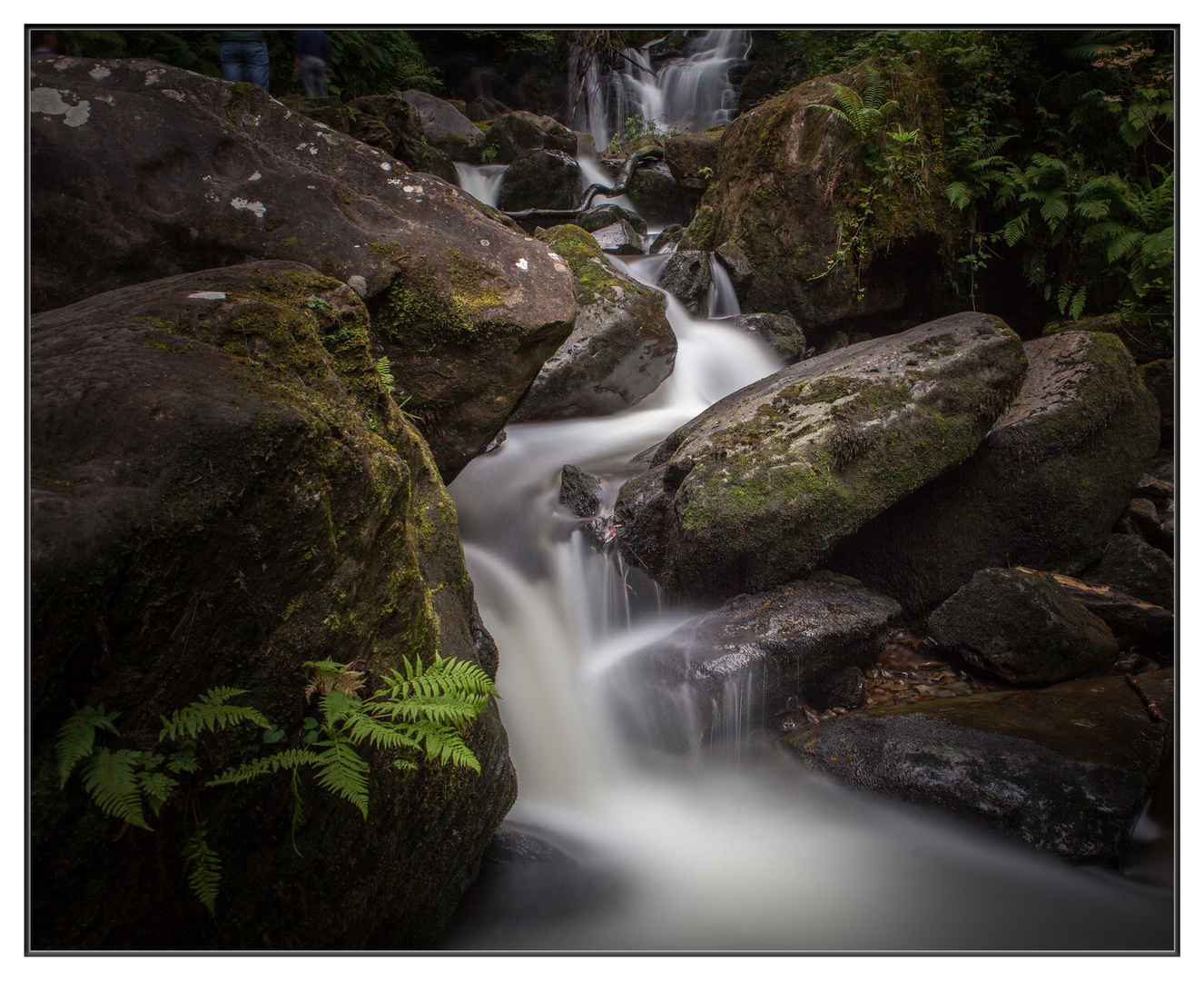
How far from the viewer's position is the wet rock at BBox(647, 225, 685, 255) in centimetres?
1020

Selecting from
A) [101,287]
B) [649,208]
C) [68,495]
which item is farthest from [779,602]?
[649,208]

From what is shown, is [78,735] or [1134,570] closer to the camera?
[78,735]

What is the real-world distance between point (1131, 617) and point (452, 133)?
11610mm

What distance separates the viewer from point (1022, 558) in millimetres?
4469

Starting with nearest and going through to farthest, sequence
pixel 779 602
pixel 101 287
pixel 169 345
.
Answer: pixel 169 345, pixel 101 287, pixel 779 602

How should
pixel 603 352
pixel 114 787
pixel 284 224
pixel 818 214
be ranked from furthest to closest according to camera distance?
pixel 818 214, pixel 603 352, pixel 284 224, pixel 114 787

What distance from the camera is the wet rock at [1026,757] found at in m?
2.58

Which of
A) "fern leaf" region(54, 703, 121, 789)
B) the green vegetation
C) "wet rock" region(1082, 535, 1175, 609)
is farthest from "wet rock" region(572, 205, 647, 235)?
"fern leaf" region(54, 703, 121, 789)

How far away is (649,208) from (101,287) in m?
10.2

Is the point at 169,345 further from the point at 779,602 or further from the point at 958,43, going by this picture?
the point at 958,43

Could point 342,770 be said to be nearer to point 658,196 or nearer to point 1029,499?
point 1029,499

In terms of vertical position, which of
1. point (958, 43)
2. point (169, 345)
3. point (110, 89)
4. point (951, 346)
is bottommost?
point (169, 345)

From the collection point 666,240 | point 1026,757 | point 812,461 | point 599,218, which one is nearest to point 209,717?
point 1026,757

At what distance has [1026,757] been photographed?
284 centimetres
